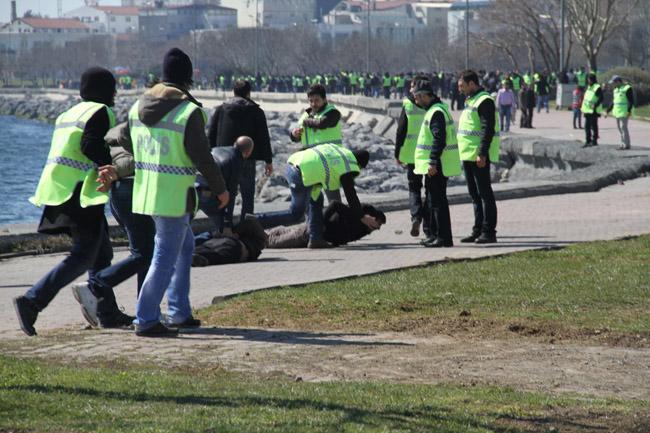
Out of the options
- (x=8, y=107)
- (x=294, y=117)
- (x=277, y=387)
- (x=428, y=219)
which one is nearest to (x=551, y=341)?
(x=277, y=387)

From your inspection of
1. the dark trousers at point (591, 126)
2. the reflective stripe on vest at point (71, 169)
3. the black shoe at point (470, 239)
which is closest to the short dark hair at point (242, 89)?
the black shoe at point (470, 239)

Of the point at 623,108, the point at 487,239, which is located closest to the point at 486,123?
the point at 487,239

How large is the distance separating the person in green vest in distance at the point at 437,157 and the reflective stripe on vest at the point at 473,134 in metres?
0.22

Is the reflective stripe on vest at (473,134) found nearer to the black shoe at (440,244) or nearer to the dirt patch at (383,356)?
the black shoe at (440,244)

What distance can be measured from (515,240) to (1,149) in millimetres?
66911

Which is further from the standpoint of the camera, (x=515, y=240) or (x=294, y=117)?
(x=294, y=117)

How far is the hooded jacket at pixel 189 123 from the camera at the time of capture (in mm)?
8633

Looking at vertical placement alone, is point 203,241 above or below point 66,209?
below

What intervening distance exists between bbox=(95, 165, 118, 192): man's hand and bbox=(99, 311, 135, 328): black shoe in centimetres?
91

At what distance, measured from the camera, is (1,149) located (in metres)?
78.8

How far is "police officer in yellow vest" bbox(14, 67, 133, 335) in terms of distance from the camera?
9.10m

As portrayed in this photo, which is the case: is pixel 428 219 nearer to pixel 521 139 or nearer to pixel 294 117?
pixel 521 139

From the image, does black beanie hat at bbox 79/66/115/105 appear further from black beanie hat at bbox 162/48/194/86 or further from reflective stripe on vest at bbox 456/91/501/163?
reflective stripe on vest at bbox 456/91/501/163

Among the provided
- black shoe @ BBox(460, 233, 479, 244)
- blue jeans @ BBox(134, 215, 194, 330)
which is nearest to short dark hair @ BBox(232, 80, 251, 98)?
black shoe @ BBox(460, 233, 479, 244)
